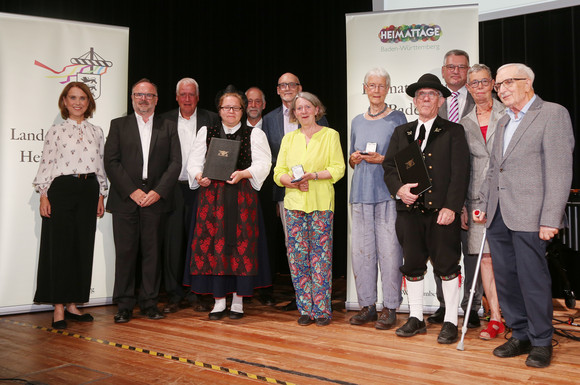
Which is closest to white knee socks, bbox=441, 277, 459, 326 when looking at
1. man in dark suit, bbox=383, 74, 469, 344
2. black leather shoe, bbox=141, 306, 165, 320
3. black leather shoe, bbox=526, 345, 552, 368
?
man in dark suit, bbox=383, 74, 469, 344

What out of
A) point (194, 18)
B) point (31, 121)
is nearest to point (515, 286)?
point (31, 121)

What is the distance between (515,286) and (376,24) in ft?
8.01

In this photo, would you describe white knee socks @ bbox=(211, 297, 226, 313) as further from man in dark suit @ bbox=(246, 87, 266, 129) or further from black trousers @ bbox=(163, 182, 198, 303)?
man in dark suit @ bbox=(246, 87, 266, 129)

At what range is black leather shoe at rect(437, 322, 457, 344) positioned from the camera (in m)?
3.33

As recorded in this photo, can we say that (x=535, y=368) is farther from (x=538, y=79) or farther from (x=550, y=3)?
(x=550, y=3)

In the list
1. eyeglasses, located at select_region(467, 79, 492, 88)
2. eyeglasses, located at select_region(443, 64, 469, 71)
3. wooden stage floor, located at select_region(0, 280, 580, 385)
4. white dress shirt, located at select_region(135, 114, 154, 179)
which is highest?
eyeglasses, located at select_region(443, 64, 469, 71)

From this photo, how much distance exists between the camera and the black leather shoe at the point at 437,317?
155 inches

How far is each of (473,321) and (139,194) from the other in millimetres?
2593

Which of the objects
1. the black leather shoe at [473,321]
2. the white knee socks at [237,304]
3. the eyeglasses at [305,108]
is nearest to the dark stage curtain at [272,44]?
the white knee socks at [237,304]

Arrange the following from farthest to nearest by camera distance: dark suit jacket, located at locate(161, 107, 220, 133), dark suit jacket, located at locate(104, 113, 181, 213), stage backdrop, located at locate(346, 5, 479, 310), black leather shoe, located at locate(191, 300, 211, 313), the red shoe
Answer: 1. dark suit jacket, located at locate(161, 107, 220, 133)
2. black leather shoe, located at locate(191, 300, 211, 313)
3. stage backdrop, located at locate(346, 5, 479, 310)
4. dark suit jacket, located at locate(104, 113, 181, 213)
5. the red shoe

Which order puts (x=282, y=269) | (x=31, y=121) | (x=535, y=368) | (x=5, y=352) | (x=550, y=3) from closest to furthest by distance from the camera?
(x=535, y=368), (x=5, y=352), (x=31, y=121), (x=550, y=3), (x=282, y=269)

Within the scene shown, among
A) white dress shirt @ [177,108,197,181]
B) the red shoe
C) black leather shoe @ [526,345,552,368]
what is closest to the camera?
black leather shoe @ [526,345,552,368]

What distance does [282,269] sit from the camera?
22.1ft

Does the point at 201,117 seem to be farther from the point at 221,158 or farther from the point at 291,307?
the point at 291,307
